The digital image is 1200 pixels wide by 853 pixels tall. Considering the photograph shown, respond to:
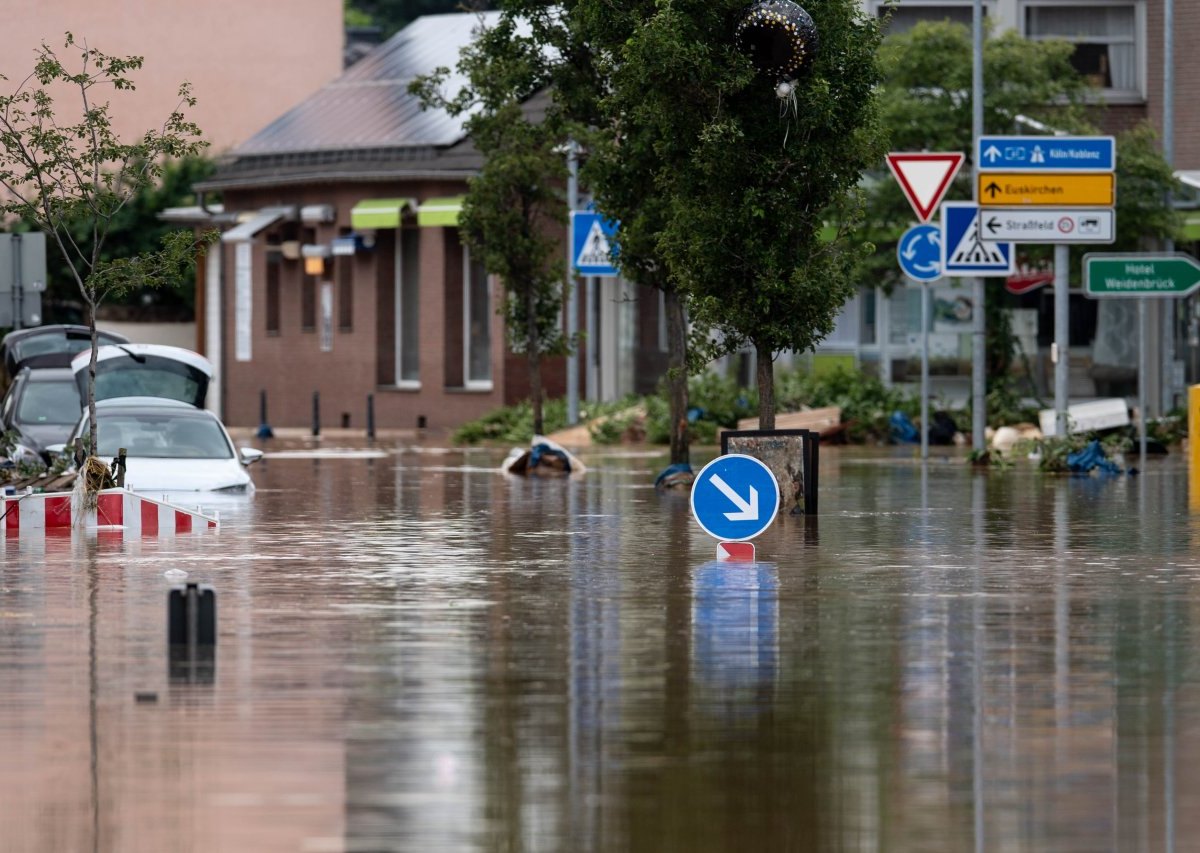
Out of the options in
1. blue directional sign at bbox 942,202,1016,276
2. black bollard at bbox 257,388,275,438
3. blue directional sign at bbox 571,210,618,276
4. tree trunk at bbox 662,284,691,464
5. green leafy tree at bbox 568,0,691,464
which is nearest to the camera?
green leafy tree at bbox 568,0,691,464

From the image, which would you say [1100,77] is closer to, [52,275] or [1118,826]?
[52,275]

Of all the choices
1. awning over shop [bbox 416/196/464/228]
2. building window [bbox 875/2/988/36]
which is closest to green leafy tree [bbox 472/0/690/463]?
building window [bbox 875/2/988/36]

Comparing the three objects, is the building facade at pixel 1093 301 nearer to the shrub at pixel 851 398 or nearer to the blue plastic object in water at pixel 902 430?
the shrub at pixel 851 398

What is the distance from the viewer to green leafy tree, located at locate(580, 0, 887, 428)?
2288cm

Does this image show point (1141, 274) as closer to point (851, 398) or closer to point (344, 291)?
point (851, 398)

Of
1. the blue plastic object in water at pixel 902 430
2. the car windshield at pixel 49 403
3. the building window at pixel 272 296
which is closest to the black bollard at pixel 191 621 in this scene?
the car windshield at pixel 49 403

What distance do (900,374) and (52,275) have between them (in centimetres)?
2167

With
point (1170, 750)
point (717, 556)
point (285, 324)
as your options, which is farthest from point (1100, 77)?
point (1170, 750)

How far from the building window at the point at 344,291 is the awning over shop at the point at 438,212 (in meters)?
3.54

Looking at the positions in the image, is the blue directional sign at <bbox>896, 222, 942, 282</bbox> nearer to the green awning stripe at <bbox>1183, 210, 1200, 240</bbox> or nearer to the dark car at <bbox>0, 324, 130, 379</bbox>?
the green awning stripe at <bbox>1183, 210, 1200, 240</bbox>

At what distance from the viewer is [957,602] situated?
14.9 metres

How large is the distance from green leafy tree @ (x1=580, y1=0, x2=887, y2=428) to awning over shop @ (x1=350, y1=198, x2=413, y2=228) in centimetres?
2577

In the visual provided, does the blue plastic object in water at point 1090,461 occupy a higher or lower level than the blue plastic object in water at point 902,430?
lower

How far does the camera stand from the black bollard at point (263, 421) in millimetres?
47781
